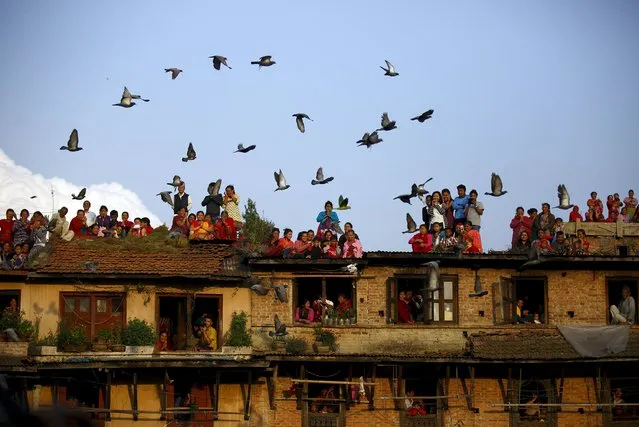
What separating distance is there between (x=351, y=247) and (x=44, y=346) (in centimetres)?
966

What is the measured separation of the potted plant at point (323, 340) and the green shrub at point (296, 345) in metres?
0.35

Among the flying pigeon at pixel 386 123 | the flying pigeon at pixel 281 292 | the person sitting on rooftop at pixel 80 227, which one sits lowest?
the flying pigeon at pixel 281 292

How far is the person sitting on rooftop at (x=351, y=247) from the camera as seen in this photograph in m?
43.8

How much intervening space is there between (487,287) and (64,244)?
1314 cm

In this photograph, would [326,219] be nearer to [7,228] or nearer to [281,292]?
[281,292]

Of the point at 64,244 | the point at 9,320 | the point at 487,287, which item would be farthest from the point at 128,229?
the point at 487,287

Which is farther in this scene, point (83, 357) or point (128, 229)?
point (128, 229)

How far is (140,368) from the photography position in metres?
42.0

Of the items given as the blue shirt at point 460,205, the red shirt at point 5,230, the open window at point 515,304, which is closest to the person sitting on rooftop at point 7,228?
the red shirt at point 5,230

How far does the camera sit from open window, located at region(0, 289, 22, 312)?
42625 millimetres

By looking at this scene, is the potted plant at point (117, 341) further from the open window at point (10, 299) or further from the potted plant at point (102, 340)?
the open window at point (10, 299)

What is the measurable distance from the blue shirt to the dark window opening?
3051 millimetres

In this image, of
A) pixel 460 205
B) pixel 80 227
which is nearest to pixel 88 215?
pixel 80 227

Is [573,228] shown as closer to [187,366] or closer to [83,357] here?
[187,366]
